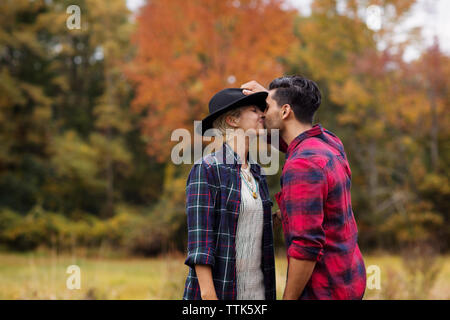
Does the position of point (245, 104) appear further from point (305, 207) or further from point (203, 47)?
point (203, 47)

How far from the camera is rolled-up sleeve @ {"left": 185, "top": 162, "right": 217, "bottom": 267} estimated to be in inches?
70.1

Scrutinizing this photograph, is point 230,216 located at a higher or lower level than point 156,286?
higher

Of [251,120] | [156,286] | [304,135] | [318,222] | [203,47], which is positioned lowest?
[156,286]

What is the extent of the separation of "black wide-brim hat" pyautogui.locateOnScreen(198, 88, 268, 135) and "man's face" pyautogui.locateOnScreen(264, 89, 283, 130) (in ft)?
0.10

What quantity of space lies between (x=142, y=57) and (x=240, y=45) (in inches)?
111

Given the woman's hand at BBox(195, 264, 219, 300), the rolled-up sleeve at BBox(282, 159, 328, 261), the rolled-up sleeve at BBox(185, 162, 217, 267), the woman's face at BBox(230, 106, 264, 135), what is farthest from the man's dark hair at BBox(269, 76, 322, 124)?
the woman's hand at BBox(195, 264, 219, 300)

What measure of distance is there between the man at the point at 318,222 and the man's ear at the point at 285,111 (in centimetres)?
7

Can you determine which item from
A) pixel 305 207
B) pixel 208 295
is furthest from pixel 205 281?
pixel 305 207

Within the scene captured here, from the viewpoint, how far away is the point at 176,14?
9.86m

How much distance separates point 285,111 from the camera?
6.50 ft

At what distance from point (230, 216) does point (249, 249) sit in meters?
0.20

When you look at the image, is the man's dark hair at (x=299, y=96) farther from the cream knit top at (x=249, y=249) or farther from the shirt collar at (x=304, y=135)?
the cream knit top at (x=249, y=249)

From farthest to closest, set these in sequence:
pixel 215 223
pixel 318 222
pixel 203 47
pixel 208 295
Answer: pixel 203 47 → pixel 215 223 → pixel 208 295 → pixel 318 222

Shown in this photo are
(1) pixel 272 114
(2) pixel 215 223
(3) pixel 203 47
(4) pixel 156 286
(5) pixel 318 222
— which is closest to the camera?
(5) pixel 318 222
